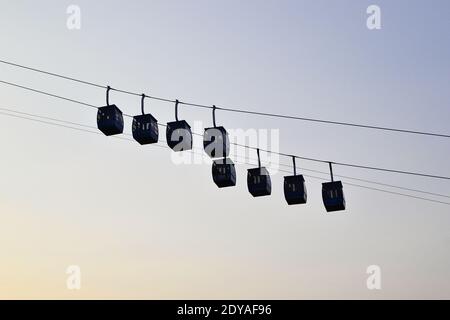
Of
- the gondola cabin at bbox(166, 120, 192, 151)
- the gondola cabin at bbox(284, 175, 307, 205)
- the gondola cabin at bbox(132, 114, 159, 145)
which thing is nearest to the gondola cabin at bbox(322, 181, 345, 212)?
the gondola cabin at bbox(284, 175, 307, 205)

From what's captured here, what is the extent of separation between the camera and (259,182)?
1986 centimetres

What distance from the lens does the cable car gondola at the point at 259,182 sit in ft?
65.2

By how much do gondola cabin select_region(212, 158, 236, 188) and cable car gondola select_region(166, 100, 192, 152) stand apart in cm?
147

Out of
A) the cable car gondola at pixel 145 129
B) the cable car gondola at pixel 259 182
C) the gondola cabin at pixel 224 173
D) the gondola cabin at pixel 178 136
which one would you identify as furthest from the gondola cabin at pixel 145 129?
the cable car gondola at pixel 259 182

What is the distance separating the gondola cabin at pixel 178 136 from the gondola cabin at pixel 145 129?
1.46 feet

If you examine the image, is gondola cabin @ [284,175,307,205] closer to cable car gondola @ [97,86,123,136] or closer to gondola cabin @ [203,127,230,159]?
gondola cabin @ [203,127,230,159]

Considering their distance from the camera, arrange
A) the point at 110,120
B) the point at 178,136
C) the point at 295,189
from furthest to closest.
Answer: the point at 295,189 < the point at 178,136 < the point at 110,120

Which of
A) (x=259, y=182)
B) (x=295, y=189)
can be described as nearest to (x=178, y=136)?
(x=259, y=182)

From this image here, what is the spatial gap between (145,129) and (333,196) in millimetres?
6675

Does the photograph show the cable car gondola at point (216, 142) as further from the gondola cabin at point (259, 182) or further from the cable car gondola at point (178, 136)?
the gondola cabin at point (259, 182)

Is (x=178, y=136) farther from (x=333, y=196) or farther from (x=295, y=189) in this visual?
(x=333, y=196)
